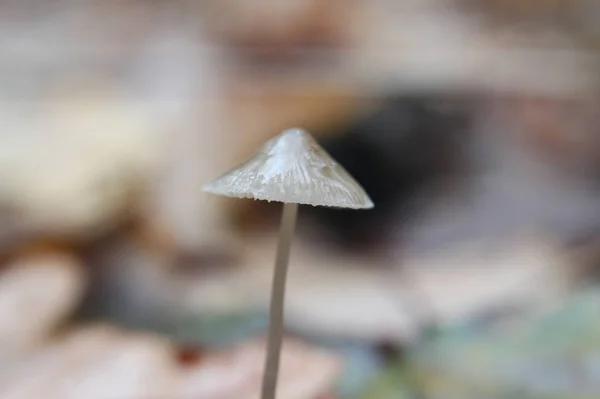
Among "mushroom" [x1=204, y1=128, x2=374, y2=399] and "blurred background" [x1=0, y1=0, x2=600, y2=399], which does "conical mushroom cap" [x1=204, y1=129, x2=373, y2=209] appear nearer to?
"mushroom" [x1=204, y1=128, x2=374, y2=399]

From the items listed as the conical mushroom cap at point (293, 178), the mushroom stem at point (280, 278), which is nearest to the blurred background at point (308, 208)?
the mushroom stem at point (280, 278)

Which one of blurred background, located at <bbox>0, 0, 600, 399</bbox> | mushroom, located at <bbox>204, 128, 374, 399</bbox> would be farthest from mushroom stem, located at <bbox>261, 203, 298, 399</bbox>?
blurred background, located at <bbox>0, 0, 600, 399</bbox>

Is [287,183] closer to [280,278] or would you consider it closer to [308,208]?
[280,278]

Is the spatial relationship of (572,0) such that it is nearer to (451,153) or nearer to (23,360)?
(451,153)

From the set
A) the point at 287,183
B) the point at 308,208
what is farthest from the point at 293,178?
the point at 308,208

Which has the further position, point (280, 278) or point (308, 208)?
point (308, 208)

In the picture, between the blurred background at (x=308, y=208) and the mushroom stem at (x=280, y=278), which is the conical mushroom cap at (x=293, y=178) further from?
the blurred background at (x=308, y=208)
